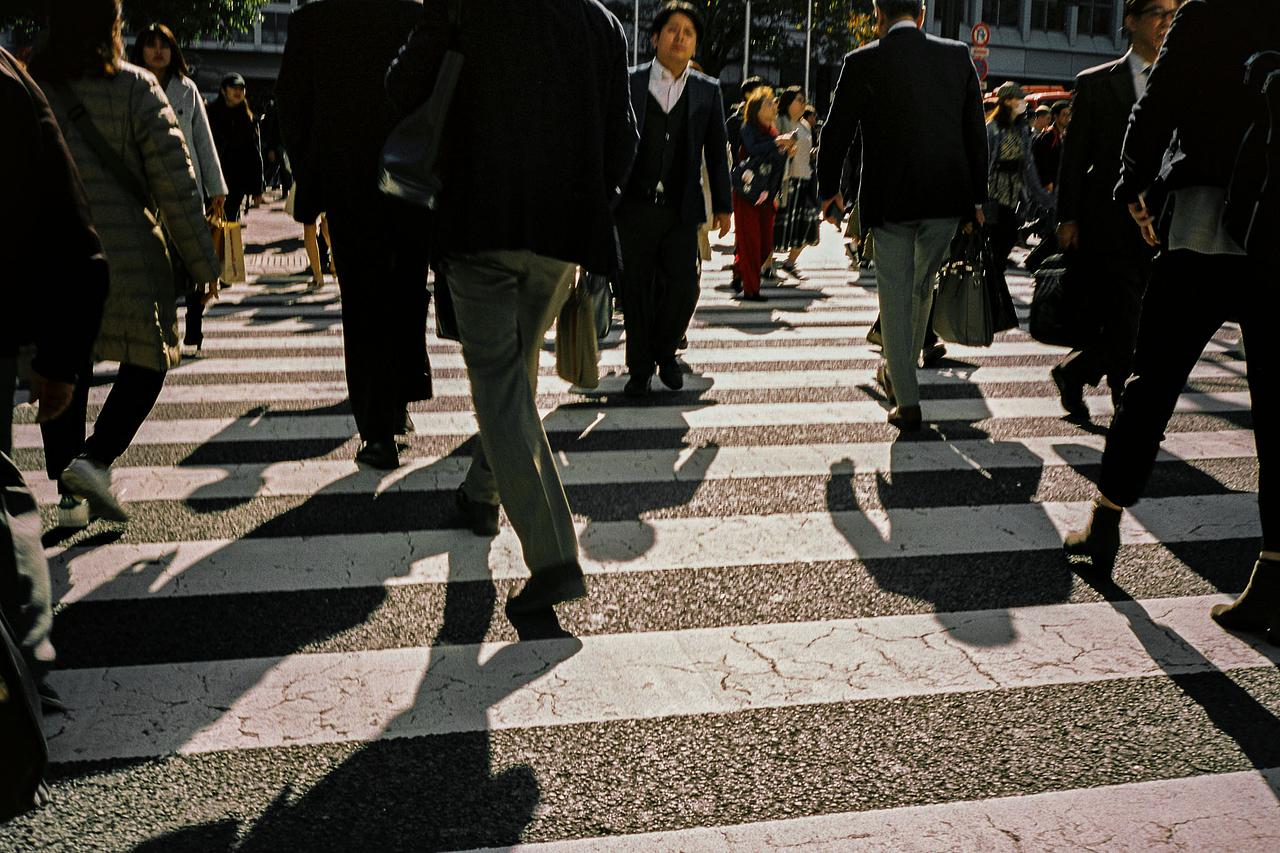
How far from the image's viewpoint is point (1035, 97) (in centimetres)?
2681

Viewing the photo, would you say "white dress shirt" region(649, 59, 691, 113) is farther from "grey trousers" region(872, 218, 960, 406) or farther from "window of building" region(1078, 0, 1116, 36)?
"window of building" region(1078, 0, 1116, 36)

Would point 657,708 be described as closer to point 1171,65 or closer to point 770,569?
point 770,569

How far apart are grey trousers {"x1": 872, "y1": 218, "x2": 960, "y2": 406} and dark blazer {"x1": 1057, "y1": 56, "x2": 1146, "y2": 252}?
562 millimetres

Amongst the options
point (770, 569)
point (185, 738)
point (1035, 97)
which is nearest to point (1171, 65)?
point (770, 569)

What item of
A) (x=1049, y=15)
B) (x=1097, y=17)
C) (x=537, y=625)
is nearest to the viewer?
(x=537, y=625)

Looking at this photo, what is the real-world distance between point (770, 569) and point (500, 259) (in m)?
1.41

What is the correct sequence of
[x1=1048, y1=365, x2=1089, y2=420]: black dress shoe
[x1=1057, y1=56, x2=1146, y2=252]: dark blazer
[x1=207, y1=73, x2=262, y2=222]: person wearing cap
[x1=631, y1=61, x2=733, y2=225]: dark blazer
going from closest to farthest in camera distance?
[x1=1057, y1=56, x2=1146, y2=252]: dark blazer, [x1=1048, y1=365, x2=1089, y2=420]: black dress shoe, [x1=631, y1=61, x2=733, y2=225]: dark blazer, [x1=207, y1=73, x2=262, y2=222]: person wearing cap

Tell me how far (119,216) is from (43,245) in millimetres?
2245

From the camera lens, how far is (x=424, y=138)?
3.72 metres

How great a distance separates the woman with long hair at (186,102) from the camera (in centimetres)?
722

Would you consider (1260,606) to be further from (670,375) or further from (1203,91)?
(670,375)

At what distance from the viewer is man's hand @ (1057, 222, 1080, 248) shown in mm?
6293

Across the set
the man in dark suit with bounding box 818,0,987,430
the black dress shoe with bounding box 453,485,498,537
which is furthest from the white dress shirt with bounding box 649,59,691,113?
the black dress shoe with bounding box 453,485,498,537

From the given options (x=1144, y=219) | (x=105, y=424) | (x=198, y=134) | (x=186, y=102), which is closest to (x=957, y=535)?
(x=1144, y=219)
